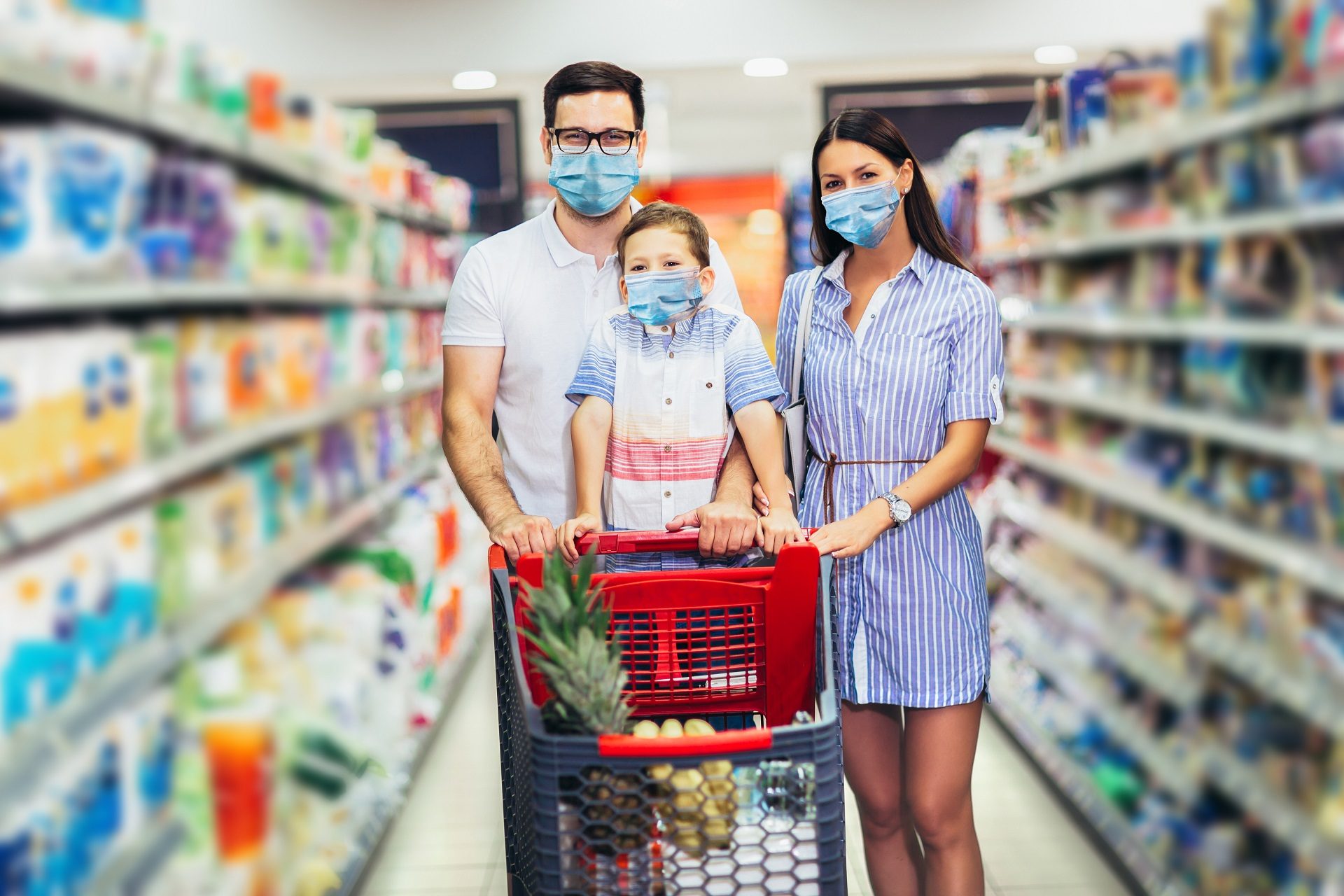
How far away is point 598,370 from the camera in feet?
7.30

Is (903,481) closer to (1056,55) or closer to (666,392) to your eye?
(666,392)

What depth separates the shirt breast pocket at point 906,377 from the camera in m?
2.20

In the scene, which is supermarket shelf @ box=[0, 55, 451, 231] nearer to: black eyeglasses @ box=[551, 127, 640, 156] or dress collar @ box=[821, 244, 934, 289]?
black eyeglasses @ box=[551, 127, 640, 156]

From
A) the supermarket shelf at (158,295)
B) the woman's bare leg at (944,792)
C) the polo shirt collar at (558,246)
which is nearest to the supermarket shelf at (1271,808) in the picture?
the woman's bare leg at (944,792)

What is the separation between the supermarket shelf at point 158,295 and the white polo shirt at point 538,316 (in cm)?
46

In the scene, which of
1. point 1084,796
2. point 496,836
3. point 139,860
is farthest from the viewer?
point 496,836

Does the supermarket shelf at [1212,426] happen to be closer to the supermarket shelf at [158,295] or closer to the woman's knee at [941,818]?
the woman's knee at [941,818]

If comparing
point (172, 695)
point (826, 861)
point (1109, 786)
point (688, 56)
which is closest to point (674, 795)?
point (826, 861)

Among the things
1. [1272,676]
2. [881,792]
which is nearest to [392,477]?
[881,792]

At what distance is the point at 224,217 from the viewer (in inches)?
97.6

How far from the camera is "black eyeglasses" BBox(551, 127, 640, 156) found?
2.35 metres

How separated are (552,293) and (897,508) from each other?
796 millimetres

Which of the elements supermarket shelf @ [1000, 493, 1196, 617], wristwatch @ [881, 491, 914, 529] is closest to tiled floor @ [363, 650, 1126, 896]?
supermarket shelf @ [1000, 493, 1196, 617]

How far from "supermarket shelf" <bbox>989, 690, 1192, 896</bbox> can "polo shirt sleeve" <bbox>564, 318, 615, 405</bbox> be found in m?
1.71
